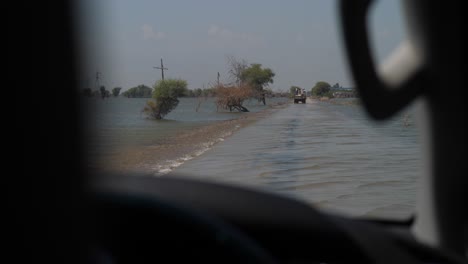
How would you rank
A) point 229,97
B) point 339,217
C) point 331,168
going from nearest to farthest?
1. point 339,217
2. point 331,168
3. point 229,97

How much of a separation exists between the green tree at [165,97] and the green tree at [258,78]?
97.2 ft

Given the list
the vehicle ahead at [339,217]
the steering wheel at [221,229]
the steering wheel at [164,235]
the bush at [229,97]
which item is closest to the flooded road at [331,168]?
the vehicle ahead at [339,217]

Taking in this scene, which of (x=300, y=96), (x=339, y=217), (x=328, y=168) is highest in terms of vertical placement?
(x=339, y=217)

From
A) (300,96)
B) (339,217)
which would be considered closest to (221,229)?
(339,217)

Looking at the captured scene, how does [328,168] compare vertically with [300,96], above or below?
below

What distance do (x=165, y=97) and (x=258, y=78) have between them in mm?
43542

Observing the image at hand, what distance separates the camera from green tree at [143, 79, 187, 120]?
46.3 metres

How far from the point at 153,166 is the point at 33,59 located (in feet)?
42.8

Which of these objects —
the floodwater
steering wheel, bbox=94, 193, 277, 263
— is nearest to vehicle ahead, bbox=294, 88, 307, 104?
the floodwater

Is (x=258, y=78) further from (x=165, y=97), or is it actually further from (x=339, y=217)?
(x=339, y=217)

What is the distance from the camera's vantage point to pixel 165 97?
50219 mm

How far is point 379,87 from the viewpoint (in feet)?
5.74

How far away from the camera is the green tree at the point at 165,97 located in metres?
46.3

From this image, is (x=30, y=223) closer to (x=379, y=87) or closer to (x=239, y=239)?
(x=239, y=239)
